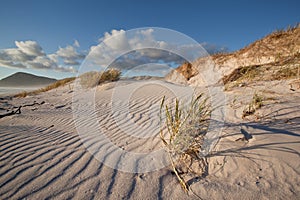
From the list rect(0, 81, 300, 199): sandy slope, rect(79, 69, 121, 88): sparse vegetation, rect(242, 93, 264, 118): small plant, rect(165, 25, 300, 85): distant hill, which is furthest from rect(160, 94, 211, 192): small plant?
rect(79, 69, 121, 88): sparse vegetation

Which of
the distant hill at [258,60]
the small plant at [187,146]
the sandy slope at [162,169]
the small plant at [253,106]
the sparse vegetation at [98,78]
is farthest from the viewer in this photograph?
the sparse vegetation at [98,78]

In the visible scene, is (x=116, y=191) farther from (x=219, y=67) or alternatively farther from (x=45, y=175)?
(x=219, y=67)

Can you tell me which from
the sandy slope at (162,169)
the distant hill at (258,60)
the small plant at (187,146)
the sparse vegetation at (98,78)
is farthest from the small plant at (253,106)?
the sparse vegetation at (98,78)

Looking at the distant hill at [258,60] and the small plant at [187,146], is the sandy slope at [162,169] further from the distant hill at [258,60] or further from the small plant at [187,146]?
the distant hill at [258,60]

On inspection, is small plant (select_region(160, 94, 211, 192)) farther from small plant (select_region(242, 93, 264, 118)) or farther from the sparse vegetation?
the sparse vegetation

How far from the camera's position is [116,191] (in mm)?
1671

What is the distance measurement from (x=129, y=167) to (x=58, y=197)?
2.58 feet

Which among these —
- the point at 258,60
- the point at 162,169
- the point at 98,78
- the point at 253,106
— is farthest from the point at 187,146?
the point at 98,78

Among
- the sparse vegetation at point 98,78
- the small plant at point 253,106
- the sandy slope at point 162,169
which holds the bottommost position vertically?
the sandy slope at point 162,169

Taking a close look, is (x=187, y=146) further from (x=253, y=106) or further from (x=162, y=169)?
(x=253, y=106)

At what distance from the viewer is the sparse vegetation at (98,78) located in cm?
953

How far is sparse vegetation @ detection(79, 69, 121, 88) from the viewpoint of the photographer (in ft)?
31.3

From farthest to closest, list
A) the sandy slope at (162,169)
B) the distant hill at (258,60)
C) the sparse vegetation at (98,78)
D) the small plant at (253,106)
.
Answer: the sparse vegetation at (98,78) → the distant hill at (258,60) → the small plant at (253,106) → the sandy slope at (162,169)

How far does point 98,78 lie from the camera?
954 cm
